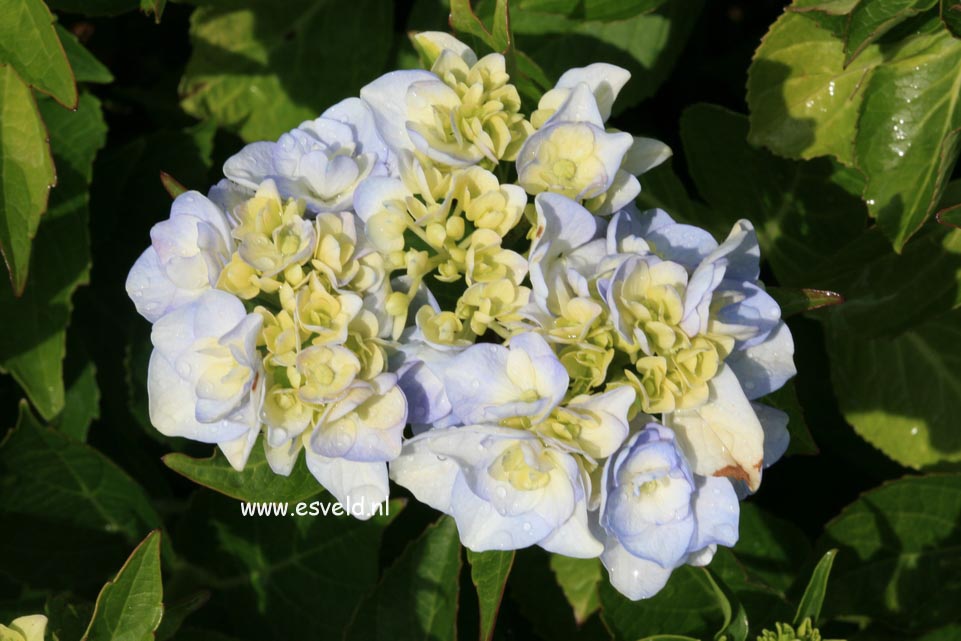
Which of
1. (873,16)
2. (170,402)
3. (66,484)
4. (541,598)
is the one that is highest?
(873,16)

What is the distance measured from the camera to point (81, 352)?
174cm

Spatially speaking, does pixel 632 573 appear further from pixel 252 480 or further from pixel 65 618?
pixel 65 618

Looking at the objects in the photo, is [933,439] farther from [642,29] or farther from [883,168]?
[642,29]

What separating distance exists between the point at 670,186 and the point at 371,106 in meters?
0.75

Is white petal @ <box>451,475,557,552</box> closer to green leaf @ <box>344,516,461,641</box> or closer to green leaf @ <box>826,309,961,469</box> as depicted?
green leaf @ <box>344,516,461,641</box>

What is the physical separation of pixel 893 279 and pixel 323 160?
92 cm

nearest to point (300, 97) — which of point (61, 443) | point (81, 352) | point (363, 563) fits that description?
point (81, 352)

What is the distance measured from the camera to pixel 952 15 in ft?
3.82

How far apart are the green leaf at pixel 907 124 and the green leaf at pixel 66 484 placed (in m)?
1.15

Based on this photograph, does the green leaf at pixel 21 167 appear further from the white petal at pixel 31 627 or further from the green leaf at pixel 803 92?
the green leaf at pixel 803 92

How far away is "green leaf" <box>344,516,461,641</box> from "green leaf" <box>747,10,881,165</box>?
28.6 inches

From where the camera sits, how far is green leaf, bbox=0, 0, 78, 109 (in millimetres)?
1261

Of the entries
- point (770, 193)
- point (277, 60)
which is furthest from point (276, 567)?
point (770, 193)

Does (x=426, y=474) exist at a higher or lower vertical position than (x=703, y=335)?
lower
